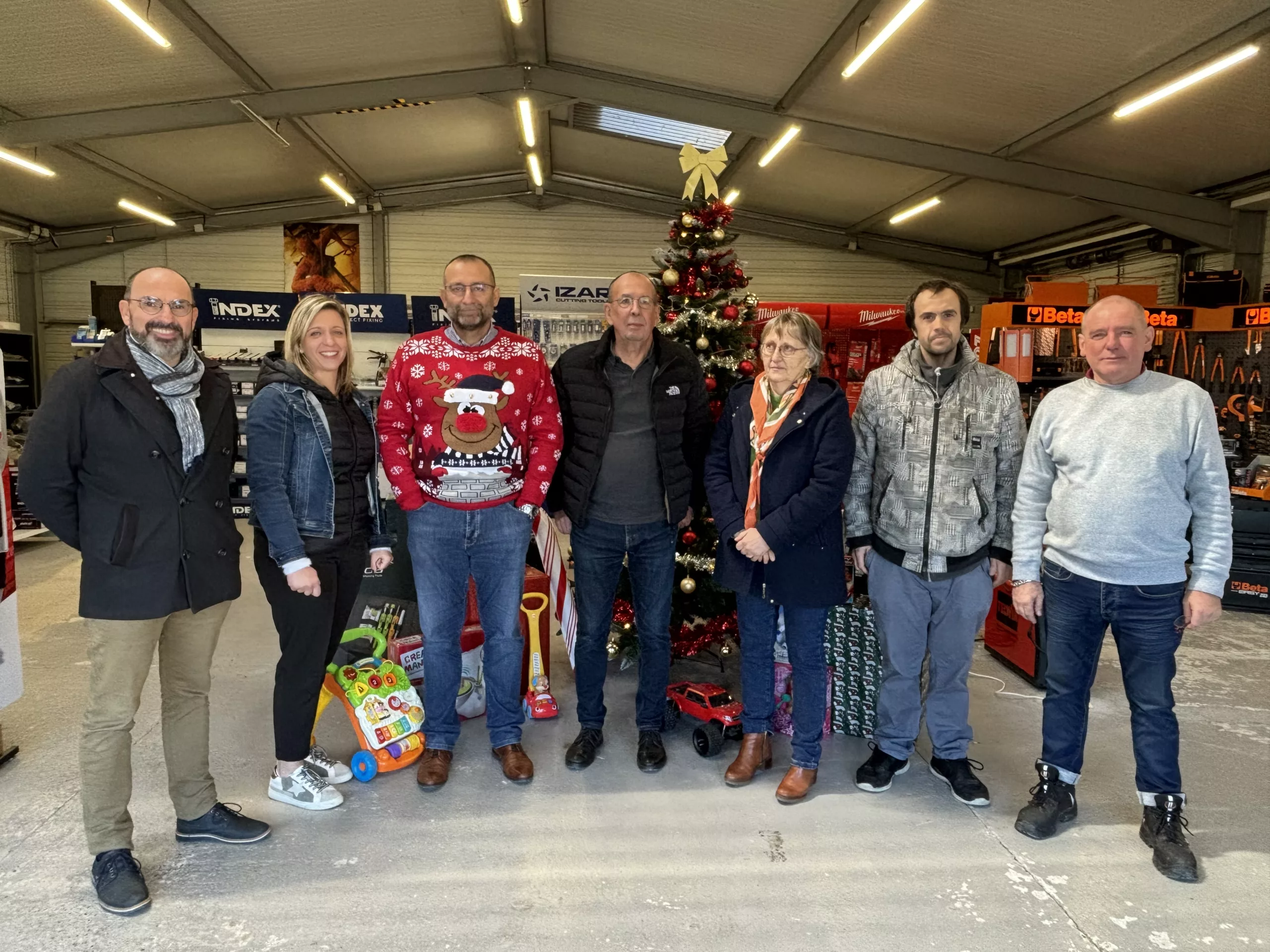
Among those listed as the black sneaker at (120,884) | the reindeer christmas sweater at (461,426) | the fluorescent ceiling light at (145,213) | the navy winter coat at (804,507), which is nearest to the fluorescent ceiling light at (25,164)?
the fluorescent ceiling light at (145,213)

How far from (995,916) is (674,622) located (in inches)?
83.0

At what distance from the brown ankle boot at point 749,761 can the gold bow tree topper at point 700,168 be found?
2.55 meters

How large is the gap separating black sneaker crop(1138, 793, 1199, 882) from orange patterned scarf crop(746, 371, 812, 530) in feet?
5.04

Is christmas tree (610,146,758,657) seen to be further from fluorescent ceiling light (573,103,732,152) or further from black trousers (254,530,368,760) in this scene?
fluorescent ceiling light (573,103,732,152)

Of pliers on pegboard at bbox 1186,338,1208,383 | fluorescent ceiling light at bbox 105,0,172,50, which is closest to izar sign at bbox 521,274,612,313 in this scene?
fluorescent ceiling light at bbox 105,0,172,50

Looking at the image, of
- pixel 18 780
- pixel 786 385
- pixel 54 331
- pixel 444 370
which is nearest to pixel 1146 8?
pixel 786 385

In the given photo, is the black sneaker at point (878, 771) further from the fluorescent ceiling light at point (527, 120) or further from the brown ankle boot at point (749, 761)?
the fluorescent ceiling light at point (527, 120)

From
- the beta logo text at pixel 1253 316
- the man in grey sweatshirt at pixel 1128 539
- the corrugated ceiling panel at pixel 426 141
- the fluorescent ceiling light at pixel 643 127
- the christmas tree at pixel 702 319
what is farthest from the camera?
the fluorescent ceiling light at pixel 643 127

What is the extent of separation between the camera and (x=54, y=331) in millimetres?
13953

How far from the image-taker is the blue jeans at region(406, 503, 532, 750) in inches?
112

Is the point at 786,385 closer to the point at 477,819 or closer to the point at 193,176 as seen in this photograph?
the point at 477,819

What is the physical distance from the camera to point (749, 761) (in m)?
2.96

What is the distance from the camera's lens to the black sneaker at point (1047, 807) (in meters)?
2.61

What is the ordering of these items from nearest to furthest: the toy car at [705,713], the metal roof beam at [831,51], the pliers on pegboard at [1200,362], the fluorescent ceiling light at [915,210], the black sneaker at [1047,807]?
the black sneaker at [1047,807]
the toy car at [705,713]
the metal roof beam at [831,51]
the pliers on pegboard at [1200,362]
the fluorescent ceiling light at [915,210]
